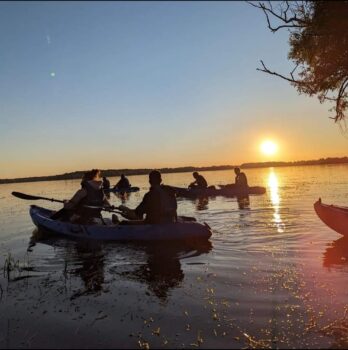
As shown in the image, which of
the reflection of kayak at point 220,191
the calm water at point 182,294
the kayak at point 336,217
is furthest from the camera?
the reflection of kayak at point 220,191

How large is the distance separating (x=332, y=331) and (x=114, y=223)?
11.0m

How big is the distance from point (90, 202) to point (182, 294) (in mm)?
8298

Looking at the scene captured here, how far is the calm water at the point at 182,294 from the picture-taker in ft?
20.3

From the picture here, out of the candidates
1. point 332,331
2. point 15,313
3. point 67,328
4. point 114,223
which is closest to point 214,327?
point 332,331

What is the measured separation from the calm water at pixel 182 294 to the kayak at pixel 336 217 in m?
0.36

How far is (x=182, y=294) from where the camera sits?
27.1ft

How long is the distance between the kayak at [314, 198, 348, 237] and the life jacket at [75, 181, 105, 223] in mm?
8064

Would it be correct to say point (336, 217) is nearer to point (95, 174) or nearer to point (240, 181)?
point (95, 174)

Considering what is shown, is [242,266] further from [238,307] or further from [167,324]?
[167,324]

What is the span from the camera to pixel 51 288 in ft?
30.0

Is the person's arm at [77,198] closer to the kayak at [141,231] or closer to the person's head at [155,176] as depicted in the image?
the kayak at [141,231]

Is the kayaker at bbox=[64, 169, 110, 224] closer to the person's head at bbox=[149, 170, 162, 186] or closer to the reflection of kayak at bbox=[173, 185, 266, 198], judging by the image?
the person's head at bbox=[149, 170, 162, 186]

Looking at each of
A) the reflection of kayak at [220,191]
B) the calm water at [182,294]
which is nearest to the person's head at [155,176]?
the calm water at [182,294]

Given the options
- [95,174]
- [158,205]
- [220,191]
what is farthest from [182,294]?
[220,191]
